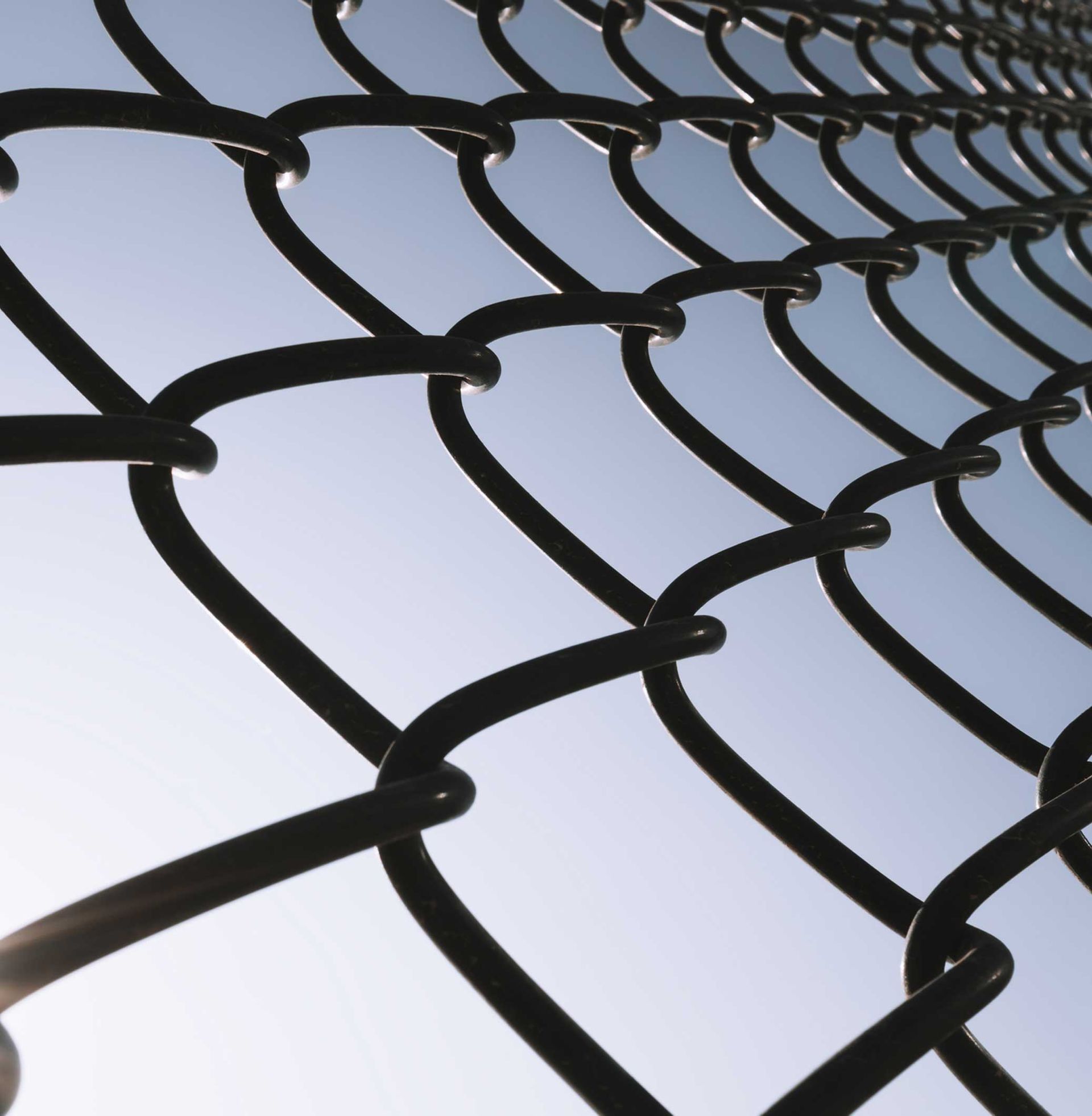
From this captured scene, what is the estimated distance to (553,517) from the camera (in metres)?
0.71

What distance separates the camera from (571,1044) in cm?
44

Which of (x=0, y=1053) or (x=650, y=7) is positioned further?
(x=650, y=7)

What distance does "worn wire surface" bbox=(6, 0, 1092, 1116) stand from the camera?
44 centimetres

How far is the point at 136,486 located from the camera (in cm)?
55

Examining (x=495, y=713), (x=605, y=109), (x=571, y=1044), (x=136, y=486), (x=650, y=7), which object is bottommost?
(x=571, y=1044)

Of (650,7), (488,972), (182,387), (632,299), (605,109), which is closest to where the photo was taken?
(488,972)

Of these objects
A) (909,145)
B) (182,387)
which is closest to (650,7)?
(909,145)

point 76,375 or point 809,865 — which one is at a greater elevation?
point 76,375

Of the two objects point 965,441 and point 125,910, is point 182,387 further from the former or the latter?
point 965,441

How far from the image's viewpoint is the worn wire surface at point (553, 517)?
1.45 feet

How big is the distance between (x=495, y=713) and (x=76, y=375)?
28 cm

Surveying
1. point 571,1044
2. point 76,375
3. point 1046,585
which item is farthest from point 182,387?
point 1046,585

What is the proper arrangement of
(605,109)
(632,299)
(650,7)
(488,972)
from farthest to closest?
(650,7) → (605,109) → (632,299) → (488,972)

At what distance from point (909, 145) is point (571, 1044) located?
1458 mm
